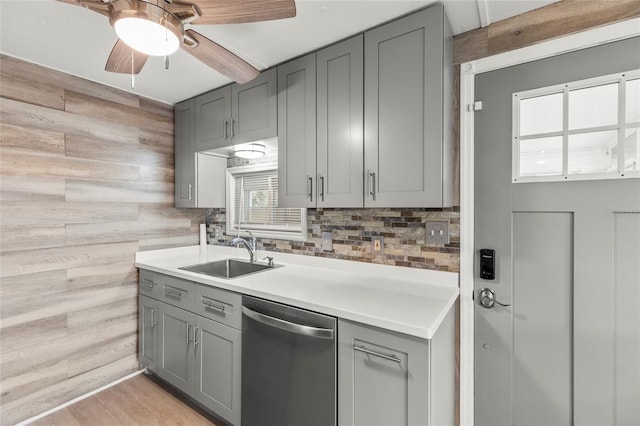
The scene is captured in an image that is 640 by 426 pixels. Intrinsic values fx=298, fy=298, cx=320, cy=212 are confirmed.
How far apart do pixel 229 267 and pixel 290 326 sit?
4.38 ft

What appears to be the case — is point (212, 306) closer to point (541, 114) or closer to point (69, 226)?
point (69, 226)

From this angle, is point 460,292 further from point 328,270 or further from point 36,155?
point 36,155

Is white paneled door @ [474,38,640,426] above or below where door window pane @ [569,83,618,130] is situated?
below

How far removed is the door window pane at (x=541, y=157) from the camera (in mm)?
1447

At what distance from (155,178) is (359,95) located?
2.02m

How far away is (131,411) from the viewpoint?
207 cm

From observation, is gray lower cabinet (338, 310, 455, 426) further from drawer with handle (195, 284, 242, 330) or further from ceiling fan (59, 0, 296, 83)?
ceiling fan (59, 0, 296, 83)

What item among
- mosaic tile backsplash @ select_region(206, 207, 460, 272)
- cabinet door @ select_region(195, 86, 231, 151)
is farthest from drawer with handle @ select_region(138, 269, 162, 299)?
cabinet door @ select_region(195, 86, 231, 151)

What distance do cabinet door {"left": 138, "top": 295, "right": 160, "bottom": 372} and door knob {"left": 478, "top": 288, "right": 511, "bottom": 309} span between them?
2273 millimetres

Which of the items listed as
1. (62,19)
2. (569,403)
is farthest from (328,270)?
(62,19)

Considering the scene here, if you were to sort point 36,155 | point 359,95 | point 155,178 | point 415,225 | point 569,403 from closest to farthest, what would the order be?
1. point 569,403
2. point 359,95
3. point 415,225
4. point 36,155
5. point 155,178

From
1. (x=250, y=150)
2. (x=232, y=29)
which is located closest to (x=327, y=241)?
(x=250, y=150)

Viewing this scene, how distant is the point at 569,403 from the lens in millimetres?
1419

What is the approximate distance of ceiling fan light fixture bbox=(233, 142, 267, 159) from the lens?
2547 mm
